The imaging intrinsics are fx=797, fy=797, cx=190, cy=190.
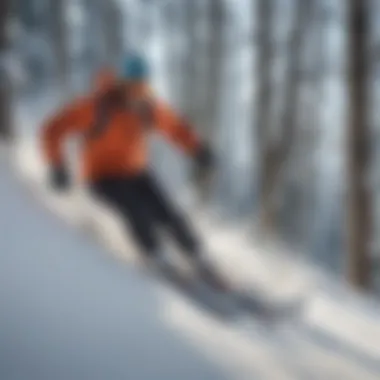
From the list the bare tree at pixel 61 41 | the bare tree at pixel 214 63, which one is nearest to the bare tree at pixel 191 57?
the bare tree at pixel 214 63

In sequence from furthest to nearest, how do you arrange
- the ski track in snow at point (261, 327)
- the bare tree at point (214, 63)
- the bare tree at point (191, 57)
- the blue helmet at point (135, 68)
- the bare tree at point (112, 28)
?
1. the bare tree at point (112, 28)
2. the bare tree at point (191, 57)
3. the bare tree at point (214, 63)
4. the blue helmet at point (135, 68)
5. the ski track in snow at point (261, 327)

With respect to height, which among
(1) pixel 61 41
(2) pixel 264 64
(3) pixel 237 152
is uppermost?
(3) pixel 237 152

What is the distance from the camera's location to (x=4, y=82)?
28.7 feet

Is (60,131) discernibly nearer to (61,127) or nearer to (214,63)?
(61,127)

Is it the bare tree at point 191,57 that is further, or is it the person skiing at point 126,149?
the bare tree at point 191,57

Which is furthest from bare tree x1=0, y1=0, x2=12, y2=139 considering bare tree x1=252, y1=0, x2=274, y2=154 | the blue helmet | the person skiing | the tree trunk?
bare tree x1=252, y1=0, x2=274, y2=154

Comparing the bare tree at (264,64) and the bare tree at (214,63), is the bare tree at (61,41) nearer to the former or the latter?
the bare tree at (214,63)

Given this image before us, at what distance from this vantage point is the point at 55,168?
634 cm

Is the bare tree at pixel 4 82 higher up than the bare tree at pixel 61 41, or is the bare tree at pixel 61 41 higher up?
the bare tree at pixel 61 41

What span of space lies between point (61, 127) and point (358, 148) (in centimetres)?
410

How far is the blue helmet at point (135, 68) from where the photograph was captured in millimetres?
6098

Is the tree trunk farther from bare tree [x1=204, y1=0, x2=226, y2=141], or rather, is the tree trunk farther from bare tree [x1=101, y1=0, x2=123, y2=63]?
bare tree [x1=101, y1=0, x2=123, y2=63]

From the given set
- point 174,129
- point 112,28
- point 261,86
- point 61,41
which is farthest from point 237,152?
point 174,129

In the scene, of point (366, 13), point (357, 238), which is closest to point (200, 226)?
point (357, 238)
